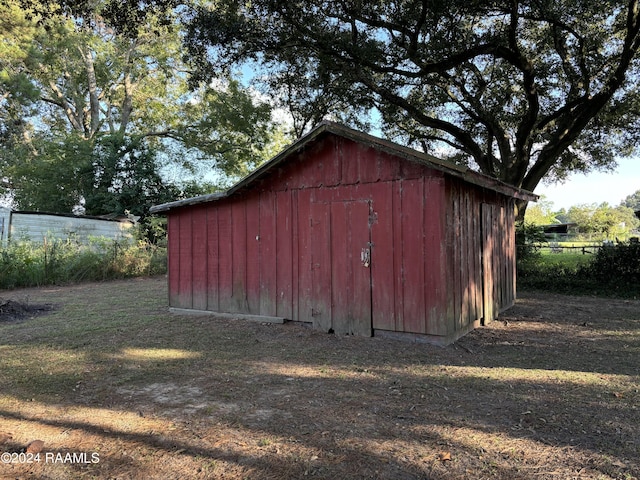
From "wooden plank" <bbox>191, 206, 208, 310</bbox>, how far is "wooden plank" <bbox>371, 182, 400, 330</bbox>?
3.89m

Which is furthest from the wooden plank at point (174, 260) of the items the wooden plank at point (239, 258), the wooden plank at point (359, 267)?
the wooden plank at point (359, 267)

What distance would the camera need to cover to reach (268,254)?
766 centimetres

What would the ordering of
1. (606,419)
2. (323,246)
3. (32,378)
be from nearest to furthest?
(606,419) < (32,378) < (323,246)

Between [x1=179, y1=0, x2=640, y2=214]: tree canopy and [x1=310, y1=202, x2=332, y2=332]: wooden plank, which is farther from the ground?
[x1=179, y1=0, x2=640, y2=214]: tree canopy

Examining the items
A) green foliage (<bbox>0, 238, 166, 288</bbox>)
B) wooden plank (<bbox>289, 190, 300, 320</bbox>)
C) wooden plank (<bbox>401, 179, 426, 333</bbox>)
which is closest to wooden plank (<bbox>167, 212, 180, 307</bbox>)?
wooden plank (<bbox>289, 190, 300, 320</bbox>)

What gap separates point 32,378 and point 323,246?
4274mm

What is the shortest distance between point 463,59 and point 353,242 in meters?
7.06

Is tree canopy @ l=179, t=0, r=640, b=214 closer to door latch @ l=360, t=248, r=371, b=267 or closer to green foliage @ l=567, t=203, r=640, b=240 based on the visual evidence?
door latch @ l=360, t=248, r=371, b=267

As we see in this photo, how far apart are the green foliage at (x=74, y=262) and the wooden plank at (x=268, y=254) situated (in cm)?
1011

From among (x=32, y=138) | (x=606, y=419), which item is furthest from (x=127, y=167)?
(x=606, y=419)

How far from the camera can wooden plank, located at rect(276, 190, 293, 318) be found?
7391 mm

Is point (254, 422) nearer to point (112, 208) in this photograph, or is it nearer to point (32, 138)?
point (112, 208)

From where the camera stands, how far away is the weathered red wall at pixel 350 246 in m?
5.97

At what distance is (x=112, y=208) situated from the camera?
69.1 ft
